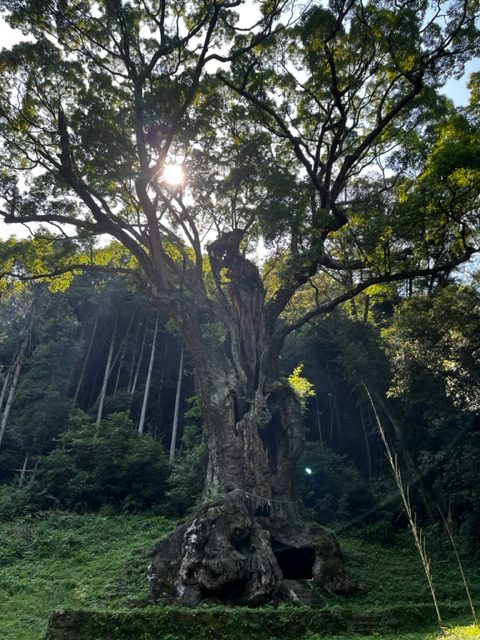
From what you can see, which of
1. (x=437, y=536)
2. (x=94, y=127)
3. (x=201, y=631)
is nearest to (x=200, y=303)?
(x=94, y=127)

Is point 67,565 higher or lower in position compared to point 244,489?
lower

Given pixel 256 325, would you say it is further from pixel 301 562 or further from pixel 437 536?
pixel 437 536

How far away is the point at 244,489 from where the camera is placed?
9086 mm

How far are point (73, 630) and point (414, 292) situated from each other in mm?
11562

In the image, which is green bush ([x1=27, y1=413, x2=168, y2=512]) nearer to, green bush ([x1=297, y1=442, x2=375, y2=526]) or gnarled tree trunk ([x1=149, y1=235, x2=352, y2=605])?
green bush ([x1=297, y1=442, x2=375, y2=526])

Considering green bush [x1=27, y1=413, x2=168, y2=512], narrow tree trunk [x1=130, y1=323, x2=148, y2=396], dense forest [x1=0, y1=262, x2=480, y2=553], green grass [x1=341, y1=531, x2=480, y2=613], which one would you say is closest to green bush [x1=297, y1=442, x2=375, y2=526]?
dense forest [x1=0, y1=262, x2=480, y2=553]

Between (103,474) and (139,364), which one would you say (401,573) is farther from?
(139,364)

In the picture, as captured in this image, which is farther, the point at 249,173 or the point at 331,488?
the point at 331,488

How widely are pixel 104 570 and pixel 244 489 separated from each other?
2.95m

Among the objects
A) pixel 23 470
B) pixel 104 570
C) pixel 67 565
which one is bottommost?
pixel 67 565

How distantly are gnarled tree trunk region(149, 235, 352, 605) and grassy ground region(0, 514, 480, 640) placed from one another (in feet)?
2.34

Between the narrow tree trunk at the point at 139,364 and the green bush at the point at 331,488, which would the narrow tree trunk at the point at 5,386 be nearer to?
the narrow tree trunk at the point at 139,364

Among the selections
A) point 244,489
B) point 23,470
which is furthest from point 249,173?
point 23,470

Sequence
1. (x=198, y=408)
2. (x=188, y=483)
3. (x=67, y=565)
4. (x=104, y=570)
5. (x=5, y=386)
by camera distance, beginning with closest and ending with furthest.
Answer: (x=104, y=570) < (x=67, y=565) < (x=188, y=483) < (x=198, y=408) < (x=5, y=386)
